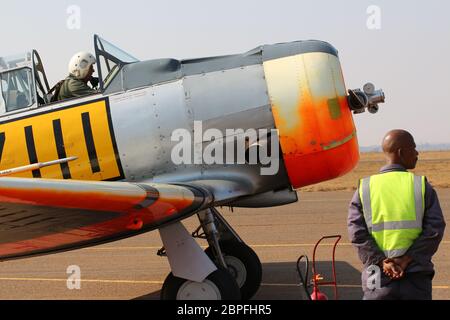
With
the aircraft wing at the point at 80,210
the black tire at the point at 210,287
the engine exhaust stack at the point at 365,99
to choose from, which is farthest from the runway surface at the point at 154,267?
the engine exhaust stack at the point at 365,99

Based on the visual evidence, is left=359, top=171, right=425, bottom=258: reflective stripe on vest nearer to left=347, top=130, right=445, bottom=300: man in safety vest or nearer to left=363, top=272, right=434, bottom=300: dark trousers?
left=347, top=130, right=445, bottom=300: man in safety vest

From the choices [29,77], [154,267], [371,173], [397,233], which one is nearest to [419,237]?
[397,233]

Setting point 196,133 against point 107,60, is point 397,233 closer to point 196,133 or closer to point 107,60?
point 196,133

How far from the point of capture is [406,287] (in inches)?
160

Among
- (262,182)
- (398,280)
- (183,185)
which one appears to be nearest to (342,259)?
(262,182)

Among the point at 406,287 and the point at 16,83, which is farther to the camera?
the point at 16,83

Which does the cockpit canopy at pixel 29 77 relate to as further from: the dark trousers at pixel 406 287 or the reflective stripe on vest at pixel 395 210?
the dark trousers at pixel 406 287

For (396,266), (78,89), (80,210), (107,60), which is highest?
(107,60)

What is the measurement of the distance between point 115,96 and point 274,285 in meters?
3.00

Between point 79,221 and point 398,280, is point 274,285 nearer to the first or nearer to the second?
point 79,221

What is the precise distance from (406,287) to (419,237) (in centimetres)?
31

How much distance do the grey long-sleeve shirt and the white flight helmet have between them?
396 cm

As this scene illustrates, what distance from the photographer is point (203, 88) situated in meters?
6.62
